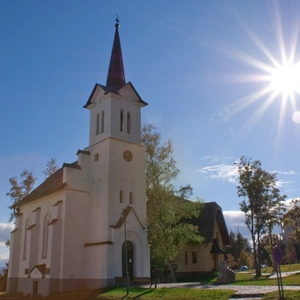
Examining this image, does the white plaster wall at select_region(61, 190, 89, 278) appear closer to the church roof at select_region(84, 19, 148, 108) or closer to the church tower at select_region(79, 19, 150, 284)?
the church tower at select_region(79, 19, 150, 284)

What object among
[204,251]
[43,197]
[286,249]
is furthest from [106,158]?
[286,249]

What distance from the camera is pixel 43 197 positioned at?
3238 centimetres

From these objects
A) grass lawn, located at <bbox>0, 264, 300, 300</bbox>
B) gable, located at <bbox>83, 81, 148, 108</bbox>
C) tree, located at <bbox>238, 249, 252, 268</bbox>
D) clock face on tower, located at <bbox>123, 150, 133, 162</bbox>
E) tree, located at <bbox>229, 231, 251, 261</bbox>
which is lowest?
grass lawn, located at <bbox>0, 264, 300, 300</bbox>

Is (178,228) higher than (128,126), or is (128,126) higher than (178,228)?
(128,126)

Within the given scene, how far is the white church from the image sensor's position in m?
26.7

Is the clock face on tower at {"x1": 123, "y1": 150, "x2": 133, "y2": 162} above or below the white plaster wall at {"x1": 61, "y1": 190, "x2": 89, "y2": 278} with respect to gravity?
above

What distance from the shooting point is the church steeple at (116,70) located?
108ft

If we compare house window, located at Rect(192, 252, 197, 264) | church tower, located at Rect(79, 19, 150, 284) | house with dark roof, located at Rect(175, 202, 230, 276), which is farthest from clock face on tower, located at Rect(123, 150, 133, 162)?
house window, located at Rect(192, 252, 197, 264)

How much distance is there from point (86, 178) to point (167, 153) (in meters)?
9.58

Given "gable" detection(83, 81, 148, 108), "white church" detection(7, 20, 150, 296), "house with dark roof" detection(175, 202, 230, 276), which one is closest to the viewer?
"white church" detection(7, 20, 150, 296)

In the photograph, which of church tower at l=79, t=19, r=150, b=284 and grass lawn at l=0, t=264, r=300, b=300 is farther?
church tower at l=79, t=19, r=150, b=284

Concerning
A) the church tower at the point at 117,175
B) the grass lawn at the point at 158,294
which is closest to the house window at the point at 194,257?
the church tower at the point at 117,175

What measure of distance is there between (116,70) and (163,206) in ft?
44.6

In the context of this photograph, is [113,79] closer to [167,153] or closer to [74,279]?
[167,153]
